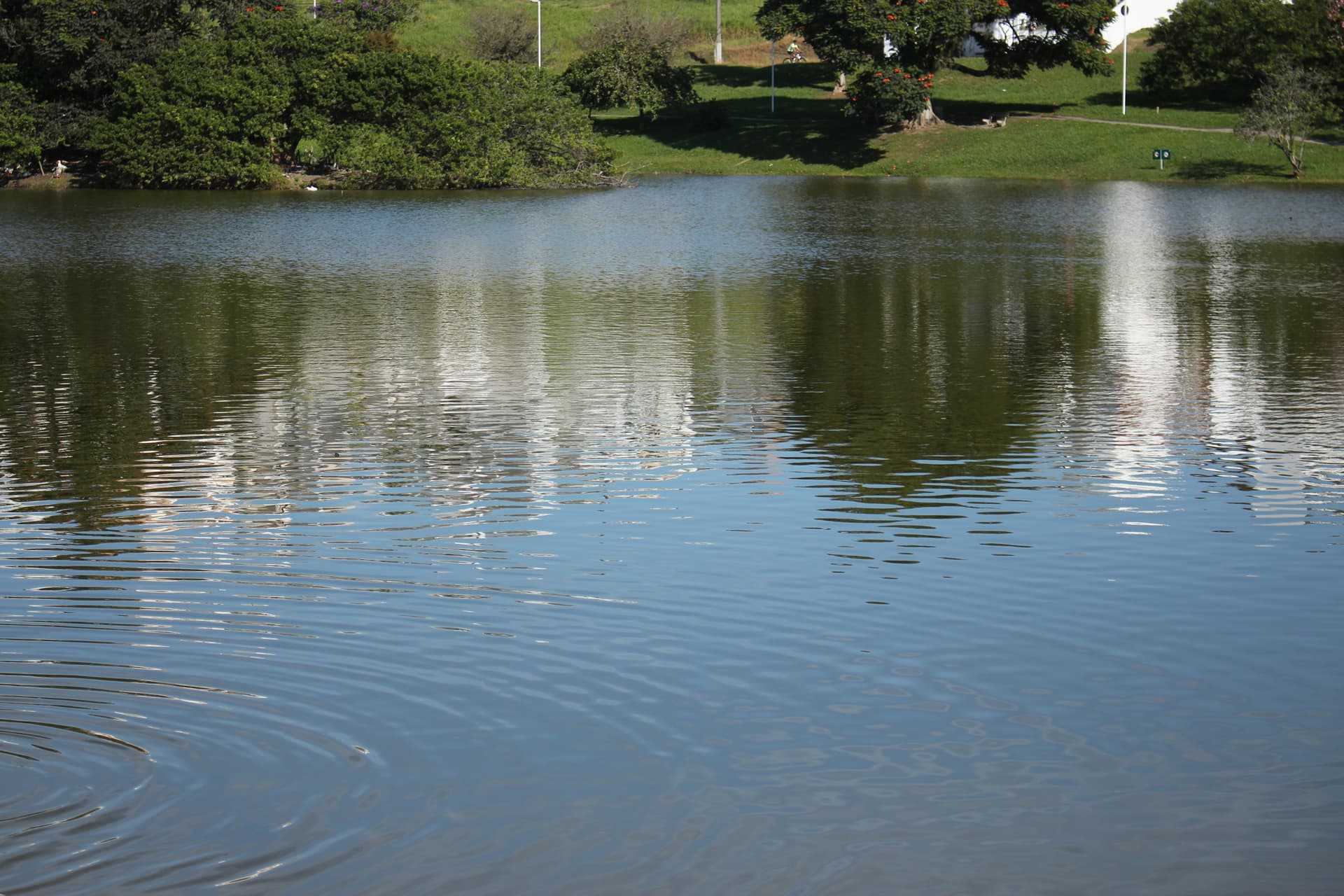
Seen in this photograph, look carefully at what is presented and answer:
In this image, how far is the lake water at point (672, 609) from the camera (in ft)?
20.5

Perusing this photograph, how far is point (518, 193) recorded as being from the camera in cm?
5416

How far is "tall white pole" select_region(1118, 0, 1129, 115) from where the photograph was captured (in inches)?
2776

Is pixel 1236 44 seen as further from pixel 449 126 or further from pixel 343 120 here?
pixel 343 120

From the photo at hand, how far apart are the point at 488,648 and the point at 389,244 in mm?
28015

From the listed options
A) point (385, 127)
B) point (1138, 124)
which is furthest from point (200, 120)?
point (1138, 124)

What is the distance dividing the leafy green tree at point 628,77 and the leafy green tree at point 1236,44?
23041 mm

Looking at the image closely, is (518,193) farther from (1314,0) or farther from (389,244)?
(1314,0)

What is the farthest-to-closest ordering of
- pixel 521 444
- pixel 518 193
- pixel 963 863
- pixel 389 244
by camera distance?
1. pixel 518 193
2. pixel 389 244
3. pixel 521 444
4. pixel 963 863

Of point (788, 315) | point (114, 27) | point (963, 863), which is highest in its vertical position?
point (114, 27)

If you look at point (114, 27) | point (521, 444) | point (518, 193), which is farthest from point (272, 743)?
point (114, 27)

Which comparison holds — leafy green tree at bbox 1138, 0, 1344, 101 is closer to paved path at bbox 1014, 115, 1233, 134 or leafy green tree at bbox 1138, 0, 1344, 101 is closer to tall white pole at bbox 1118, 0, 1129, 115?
tall white pole at bbox 1118, 0, 1129, 115

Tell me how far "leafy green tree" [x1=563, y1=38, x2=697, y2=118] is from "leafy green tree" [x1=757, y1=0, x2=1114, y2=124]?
376 inches

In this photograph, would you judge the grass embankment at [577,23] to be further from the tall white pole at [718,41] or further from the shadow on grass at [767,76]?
the shadow on grass at [767,76]

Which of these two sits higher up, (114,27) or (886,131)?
(114,27)
